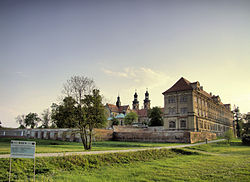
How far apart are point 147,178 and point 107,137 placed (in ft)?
108

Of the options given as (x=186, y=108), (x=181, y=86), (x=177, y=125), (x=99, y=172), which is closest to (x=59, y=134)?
(x=177, y=125)

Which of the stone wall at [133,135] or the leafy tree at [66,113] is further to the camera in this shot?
the stone wall at [133,135]

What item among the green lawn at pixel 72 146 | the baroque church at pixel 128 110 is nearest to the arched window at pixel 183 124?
the green lawn at pixel 72 146

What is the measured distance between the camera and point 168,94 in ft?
174

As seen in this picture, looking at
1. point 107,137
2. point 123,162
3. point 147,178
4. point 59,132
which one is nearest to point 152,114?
point 107,137

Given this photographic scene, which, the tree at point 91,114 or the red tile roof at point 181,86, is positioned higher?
the red tile roof at point 181,86

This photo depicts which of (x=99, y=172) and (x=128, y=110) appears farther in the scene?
(x=128, y=110)

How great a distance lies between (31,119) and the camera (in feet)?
275

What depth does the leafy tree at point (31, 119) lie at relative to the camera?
83312 millimetres

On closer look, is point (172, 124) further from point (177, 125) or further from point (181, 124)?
point (181, 124)

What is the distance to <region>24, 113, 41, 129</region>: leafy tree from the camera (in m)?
83.3

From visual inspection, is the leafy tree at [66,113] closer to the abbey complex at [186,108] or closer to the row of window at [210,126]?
the abbey complex at [186,108]

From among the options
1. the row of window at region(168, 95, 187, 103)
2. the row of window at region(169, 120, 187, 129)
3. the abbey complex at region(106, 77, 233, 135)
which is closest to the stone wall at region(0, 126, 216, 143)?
the abbey complex at region(106, 77, 233, 135)

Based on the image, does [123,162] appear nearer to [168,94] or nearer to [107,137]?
[107,137]
